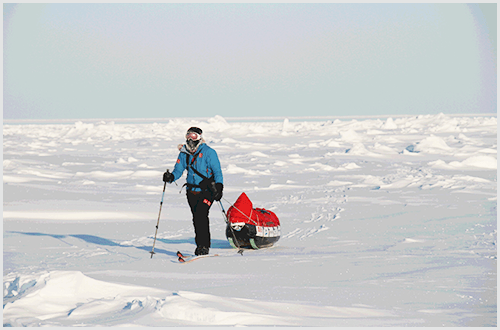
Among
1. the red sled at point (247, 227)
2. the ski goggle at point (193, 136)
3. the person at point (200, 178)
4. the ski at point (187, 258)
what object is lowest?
the ski at point (187, 258)

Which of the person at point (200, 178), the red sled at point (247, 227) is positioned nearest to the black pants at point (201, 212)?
the person at point (200, 178)

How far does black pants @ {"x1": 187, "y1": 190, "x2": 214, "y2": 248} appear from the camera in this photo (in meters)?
5.72

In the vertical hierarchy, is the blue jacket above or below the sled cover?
above

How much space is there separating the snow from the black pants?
11.6 inches

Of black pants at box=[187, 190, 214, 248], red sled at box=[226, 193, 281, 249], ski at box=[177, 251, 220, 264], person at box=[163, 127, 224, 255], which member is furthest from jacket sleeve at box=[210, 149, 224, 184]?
ski at box=[177, 251, 220, 264]

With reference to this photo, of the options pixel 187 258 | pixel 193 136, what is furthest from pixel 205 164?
pixel 187 258

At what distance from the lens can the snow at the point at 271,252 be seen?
3.55 m

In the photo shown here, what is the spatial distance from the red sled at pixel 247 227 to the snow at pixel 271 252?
0.17 meters

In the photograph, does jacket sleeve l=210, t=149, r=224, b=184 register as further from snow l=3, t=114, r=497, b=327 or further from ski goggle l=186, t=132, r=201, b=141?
snow l=3, t=114, r=497, b=327

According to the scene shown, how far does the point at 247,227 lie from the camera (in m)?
6.04

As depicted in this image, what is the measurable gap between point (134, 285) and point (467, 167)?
13.6m

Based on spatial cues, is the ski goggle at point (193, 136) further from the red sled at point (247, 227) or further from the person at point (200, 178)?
the red sled at point (247, 227)

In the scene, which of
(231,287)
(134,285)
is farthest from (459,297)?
(134,285)

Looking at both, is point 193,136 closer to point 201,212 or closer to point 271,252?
point 201,212
